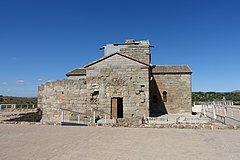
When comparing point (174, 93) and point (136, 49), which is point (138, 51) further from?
point (174, 93)

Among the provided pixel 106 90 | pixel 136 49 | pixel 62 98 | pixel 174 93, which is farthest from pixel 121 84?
pixel 136 49

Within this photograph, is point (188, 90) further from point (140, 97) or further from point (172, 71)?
point (140, 97)

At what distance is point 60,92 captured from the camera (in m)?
18.5

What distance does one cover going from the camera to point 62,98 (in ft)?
60.1

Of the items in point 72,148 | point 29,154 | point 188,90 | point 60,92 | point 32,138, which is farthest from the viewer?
point 188,90

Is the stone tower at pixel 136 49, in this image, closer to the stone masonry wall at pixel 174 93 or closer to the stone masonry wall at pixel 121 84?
the stone masonry wall at pixel 174 93

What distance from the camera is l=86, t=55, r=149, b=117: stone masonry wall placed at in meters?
17.2

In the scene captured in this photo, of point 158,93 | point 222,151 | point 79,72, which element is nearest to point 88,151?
point 222,151

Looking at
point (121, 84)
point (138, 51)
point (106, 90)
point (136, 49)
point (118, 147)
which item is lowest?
point (118, 147)

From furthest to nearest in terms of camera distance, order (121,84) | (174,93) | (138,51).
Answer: (138,51)
(174,93)
(121,84)

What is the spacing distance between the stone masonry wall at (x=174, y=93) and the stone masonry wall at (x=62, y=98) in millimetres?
7992

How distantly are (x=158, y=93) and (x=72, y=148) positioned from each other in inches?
667

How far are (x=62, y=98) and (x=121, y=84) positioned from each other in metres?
5.42

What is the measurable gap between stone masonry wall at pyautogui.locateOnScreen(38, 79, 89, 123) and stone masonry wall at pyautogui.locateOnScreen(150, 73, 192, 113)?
7992 millimetres
